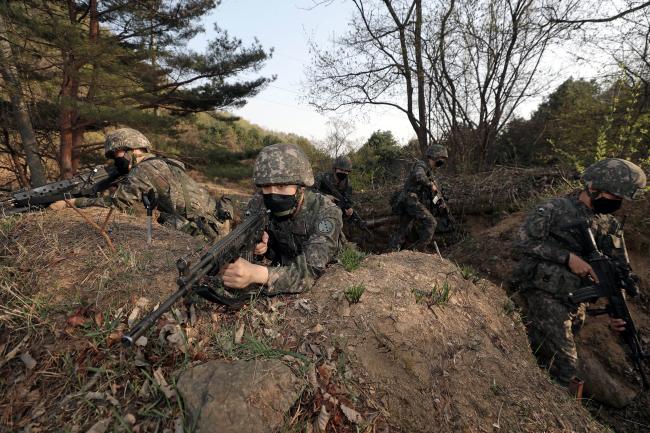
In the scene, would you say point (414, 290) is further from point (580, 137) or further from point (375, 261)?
point (580, 137)

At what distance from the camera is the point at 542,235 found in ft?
12.0

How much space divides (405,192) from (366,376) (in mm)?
5822

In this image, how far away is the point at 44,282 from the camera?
235cm

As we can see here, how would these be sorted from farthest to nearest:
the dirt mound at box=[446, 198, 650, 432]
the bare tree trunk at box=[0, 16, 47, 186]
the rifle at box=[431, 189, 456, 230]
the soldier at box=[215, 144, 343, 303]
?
the rifle at box=[431, 189, 456, 230] → the bare tree trunk at box=[0, 16, 47, 186] → the dirt mound at box=[446, 198, 650, 432] → the soldier at box=[215, 144, 343, 303]

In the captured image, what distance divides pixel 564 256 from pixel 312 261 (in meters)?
2.88

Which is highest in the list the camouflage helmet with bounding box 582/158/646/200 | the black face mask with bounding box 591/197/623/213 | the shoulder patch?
the camouflage helmet with bounding box 582/158/646/200

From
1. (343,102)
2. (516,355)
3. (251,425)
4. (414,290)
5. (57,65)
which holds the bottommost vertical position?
(516,355)

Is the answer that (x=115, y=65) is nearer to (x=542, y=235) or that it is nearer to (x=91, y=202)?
(x=91, y=202)

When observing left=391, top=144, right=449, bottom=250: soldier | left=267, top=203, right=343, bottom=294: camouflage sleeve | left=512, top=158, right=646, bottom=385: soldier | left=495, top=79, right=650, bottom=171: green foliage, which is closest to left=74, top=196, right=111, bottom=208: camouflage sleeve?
left=267, top=203, right=343, bottom=294: camouflage sleeve

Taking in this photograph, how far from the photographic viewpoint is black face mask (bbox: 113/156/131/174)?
4625 mm

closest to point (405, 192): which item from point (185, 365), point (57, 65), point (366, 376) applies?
point (366, 376)

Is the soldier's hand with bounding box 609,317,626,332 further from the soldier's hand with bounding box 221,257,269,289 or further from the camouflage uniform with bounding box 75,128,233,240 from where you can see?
the camouflage uniform with bounding box 75,128,233,240

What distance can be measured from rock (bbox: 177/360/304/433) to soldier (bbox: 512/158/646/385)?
10.6 feet

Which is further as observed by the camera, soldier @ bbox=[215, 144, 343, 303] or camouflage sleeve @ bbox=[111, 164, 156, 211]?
camouflage sleeve @ bbox=[111, 164, 156, 211]
